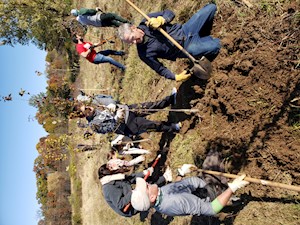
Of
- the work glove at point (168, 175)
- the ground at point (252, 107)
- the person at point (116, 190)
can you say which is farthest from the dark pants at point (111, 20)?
the work glove at point (168, 175)

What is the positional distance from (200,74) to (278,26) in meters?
1.35

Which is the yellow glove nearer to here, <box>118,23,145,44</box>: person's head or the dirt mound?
<box>118,23,145,44</box>: person's head

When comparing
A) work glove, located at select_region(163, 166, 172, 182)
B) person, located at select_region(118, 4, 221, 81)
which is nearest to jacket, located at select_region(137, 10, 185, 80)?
person, located at select_region(118, 4, 221, 81)

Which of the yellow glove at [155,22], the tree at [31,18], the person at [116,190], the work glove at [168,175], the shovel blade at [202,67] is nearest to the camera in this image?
the yellow glove at [155,22]

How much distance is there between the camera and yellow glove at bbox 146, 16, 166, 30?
475 centimetres

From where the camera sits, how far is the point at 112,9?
11.7 m

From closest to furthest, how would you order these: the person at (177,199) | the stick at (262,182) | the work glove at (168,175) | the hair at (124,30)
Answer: the stick at (262,182), the person at (177,199), the hair at (124,30), the work glove at (168,175)

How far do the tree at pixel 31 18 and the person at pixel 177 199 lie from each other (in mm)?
11597

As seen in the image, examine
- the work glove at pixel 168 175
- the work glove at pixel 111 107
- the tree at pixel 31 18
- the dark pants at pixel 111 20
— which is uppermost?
the tree at pixel 31 18

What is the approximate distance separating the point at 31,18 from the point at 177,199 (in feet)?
42.1

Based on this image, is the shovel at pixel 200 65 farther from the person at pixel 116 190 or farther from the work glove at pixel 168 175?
the work glove at pixel 168 175

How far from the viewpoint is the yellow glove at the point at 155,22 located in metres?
4.75

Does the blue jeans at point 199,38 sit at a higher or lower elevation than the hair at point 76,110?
higher

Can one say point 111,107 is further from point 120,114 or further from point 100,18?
point 100,18
